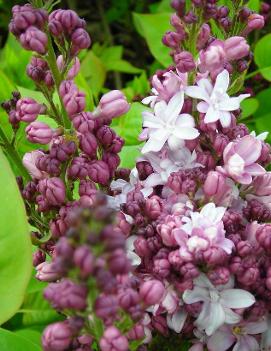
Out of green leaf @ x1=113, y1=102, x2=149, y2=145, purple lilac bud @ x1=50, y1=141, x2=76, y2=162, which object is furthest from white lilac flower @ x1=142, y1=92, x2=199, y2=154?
green leaf @ x1=113, y1=102, x2=149, y2=145

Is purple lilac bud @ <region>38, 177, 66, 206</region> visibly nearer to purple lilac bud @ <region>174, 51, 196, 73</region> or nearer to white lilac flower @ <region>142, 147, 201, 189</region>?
white lilac flower @ <region>142, 147, 201, 189</region>

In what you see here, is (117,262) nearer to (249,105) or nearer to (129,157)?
(129,157)

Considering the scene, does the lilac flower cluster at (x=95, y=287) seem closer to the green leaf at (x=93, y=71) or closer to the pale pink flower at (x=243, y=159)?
the pale pink flower at (x=243, y=159)

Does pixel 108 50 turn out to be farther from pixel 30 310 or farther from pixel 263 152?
pixel 263 152

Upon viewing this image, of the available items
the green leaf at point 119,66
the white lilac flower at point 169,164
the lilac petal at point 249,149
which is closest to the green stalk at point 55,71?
the white lilac flower at point 169,164

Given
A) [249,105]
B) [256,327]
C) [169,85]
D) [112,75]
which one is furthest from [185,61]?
[112,75]

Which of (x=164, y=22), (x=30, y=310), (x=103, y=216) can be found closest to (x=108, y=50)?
(x=164, y=22)
